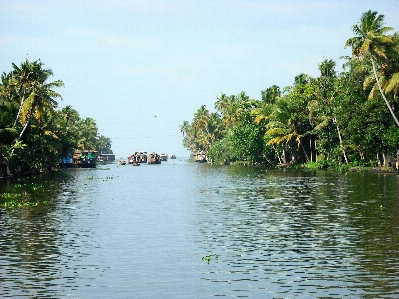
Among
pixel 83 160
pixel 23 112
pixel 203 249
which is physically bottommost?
pixel 203 249

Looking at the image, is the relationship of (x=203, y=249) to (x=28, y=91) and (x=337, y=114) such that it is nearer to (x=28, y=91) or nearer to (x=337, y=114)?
(x=28, y=91)

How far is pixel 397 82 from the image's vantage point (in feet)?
224

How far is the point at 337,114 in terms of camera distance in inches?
3302

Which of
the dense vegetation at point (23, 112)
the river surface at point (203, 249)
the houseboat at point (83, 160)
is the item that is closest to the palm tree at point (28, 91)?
the dense vegetation at point (23, 112)

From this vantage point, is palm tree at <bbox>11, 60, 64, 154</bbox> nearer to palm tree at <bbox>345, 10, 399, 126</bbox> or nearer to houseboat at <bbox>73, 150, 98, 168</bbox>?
palm tree at <bbox>345, 10, 399, 126</bbox>

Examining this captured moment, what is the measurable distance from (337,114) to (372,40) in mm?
16233

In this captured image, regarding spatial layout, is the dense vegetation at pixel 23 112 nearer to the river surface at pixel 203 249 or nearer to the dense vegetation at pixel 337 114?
the river surface at pixel 203 249

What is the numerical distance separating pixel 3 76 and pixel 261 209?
5142 centimetres

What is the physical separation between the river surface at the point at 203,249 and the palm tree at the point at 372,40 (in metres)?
30.6

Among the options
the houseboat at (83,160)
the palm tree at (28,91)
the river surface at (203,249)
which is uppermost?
the palm tree at (28,91)

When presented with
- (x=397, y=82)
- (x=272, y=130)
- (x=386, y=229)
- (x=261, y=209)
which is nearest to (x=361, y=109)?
(x=397, y=82)

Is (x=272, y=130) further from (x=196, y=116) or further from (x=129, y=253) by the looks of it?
(x=196, y=116)

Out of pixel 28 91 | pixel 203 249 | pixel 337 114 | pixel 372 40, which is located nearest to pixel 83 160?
pixel 28 91

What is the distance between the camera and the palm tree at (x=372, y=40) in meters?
69.0
